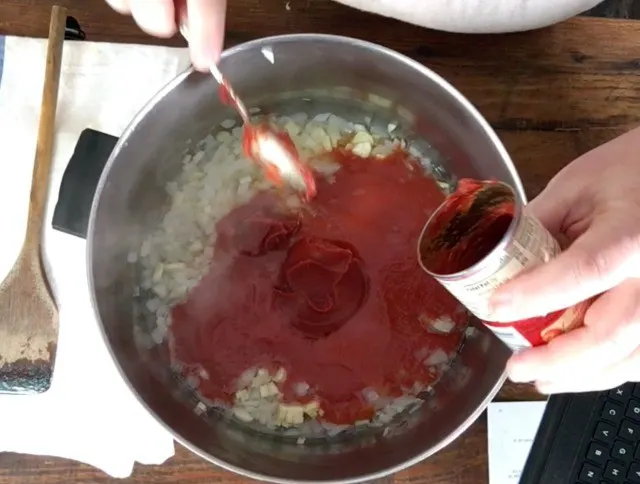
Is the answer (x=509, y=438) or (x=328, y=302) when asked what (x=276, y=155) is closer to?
(x=328, y=302)

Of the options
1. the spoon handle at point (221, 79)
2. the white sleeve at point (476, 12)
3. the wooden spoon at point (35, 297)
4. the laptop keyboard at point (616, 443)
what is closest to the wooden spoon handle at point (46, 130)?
the wooden spoon at point (35, 297)

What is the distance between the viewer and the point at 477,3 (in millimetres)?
779

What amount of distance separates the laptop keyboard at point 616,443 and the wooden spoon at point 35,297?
548 millimetres

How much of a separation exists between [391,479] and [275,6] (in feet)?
1.68

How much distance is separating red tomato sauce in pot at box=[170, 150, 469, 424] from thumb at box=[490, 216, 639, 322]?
26 centimetres

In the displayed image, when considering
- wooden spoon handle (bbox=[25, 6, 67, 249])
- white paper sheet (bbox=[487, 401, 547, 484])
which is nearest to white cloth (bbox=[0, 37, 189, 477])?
wooden spoon handle (bbox=[25, 6, 67, 249])

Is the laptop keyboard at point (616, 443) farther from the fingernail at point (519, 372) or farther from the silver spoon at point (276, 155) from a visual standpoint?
the silver spoon at point (276, 155)

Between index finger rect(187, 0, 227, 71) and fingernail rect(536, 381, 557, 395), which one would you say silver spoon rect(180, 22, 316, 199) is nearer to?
index finger rect(187, 0, 227, 71)

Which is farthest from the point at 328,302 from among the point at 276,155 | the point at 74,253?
the point at 74,253

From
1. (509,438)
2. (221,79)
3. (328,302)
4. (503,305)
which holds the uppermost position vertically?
A: (221,79)

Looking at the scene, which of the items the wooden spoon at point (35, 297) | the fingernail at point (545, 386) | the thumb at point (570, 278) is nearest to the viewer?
the thumb at point (570, 278)

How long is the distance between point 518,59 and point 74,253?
1.69ft

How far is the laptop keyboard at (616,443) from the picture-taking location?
0.78 metres

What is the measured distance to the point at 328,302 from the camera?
0.81 metres
